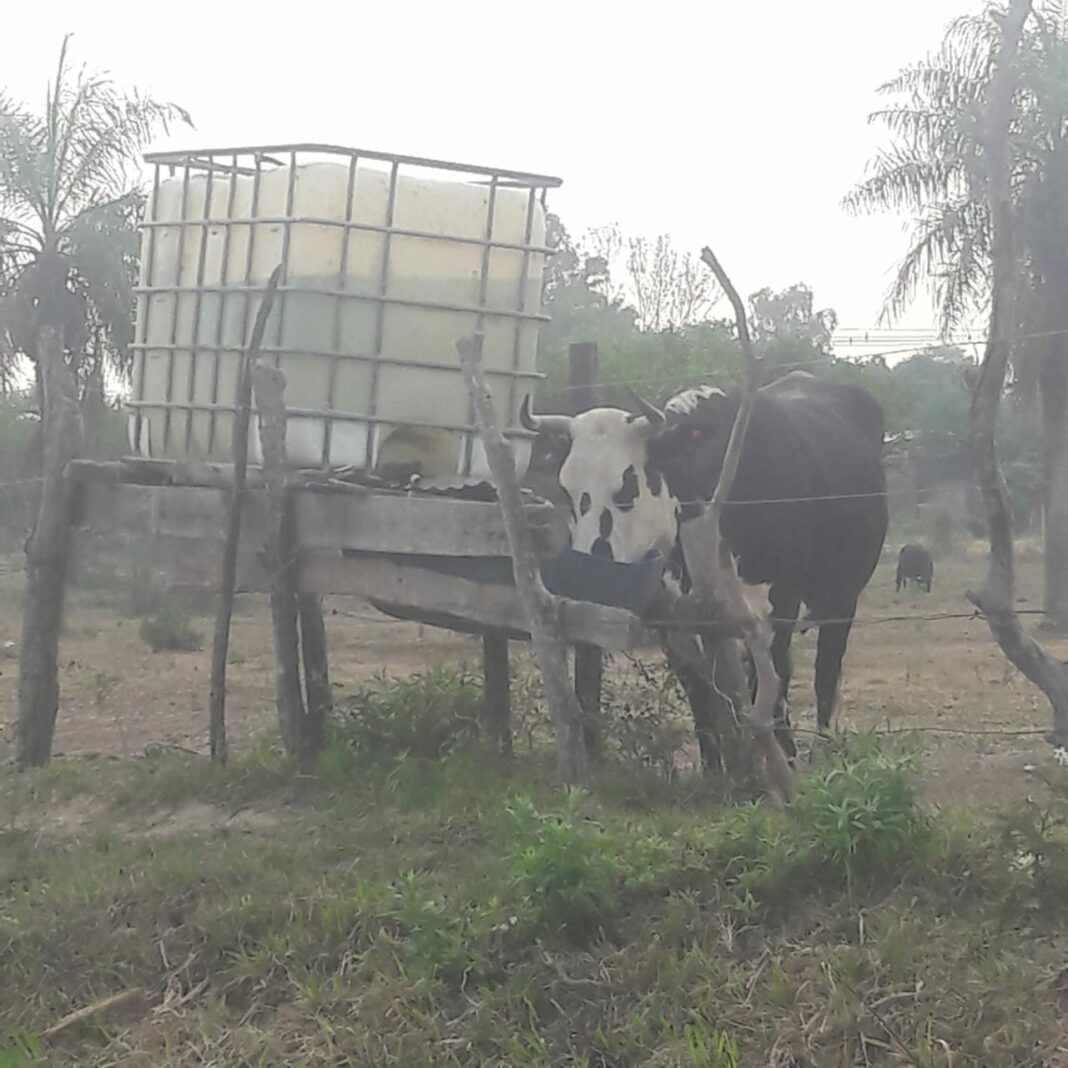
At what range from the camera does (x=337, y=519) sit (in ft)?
23.2

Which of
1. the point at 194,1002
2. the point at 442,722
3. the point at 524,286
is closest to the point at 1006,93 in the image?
the point at 524,286

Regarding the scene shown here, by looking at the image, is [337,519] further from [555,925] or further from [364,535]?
[555,925]

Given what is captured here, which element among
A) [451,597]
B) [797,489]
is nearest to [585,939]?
[451,597]

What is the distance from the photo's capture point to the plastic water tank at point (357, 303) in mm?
7062

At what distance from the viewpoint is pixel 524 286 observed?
7.48 m

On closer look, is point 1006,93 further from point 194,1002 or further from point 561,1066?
point 194,1002

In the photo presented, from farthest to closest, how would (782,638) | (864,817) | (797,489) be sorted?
(782,638) < (797,489) < (864,817)

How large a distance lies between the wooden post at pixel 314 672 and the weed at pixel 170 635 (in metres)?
7.96

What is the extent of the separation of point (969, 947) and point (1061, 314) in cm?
1375

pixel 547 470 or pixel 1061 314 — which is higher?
pixel 1061 314

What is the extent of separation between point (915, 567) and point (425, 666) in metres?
10.9

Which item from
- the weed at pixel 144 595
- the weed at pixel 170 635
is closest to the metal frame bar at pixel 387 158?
the weed at pixel 170 635

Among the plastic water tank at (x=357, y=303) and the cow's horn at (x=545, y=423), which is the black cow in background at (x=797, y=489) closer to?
the cow's horn at (x=545, y=423)

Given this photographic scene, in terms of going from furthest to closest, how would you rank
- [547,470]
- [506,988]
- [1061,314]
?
[1061,314]
[547,470]
[506,988]
